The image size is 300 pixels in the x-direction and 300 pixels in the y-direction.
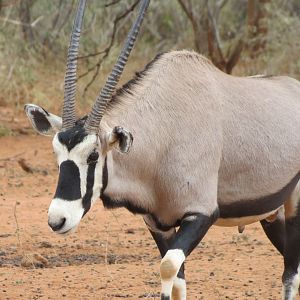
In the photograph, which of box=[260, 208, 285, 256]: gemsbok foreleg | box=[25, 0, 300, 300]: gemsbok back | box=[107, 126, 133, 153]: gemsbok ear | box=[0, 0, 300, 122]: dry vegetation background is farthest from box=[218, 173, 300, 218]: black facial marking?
box=[0, 0, 300, 122]: dry vegetation background

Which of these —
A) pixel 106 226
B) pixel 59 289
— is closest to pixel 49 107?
pixel 106 226

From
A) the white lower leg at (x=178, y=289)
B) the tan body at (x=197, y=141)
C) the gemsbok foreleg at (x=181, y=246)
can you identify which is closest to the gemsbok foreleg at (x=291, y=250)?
the tan body at (x=197, y=141)

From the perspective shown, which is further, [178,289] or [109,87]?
[178,289]

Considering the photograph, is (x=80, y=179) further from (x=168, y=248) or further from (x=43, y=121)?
(x=168, y=248)

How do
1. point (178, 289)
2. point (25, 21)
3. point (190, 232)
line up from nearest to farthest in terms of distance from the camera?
1. point (190, 232)
2. point (178, 289)
3. point (25, 21)

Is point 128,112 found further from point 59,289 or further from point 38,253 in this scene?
point 38,253

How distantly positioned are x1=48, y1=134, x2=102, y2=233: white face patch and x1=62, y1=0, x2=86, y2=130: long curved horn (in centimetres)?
15

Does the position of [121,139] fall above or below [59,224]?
above

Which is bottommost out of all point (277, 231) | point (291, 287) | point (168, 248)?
point (291, 287)

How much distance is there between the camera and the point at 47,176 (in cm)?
1255

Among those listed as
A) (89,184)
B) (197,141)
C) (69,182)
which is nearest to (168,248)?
(197,141)

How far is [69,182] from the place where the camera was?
508 cm

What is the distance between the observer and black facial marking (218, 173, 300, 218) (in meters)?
5.77

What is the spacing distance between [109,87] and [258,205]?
120cm
